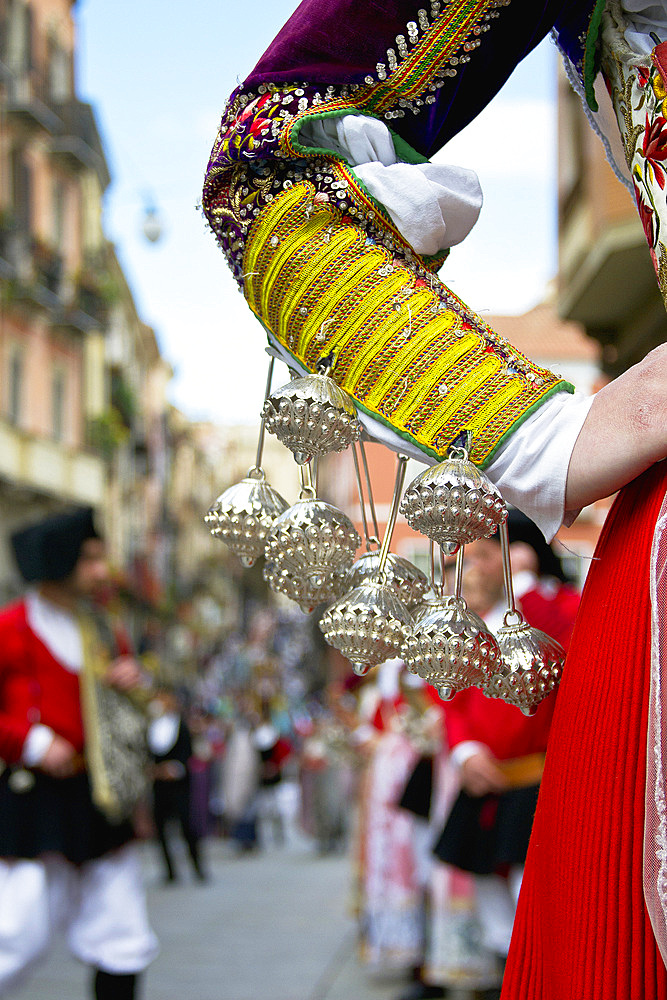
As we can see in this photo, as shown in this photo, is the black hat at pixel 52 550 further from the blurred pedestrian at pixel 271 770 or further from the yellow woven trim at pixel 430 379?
the blurred pedestrian at pixel 271 770

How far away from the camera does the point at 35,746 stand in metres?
3.99

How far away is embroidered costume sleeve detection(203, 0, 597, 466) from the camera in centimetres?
92

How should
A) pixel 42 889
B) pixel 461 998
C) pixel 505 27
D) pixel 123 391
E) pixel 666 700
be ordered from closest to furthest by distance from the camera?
pixel 666 700 < pixel 505 27 < pixel 42 889 < pixel 461 998 < pixel 123 391

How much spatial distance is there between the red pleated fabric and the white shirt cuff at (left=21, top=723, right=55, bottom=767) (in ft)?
10.7

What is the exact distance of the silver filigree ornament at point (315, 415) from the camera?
923mm

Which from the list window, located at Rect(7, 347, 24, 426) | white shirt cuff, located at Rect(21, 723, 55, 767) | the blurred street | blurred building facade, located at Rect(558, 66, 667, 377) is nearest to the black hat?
white shirt cuff, located at Rect(21, 723, 55, 767)

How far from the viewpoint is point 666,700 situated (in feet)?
2.66

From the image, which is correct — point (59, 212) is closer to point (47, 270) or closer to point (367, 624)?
point (47, 270)

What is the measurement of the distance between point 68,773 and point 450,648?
3361 millimetres

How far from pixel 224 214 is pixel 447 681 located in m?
0.41

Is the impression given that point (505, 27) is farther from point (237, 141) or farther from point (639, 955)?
point (639, 955)

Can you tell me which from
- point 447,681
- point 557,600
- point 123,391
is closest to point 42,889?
point 557,600

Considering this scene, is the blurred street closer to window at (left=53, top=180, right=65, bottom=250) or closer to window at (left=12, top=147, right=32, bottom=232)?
window at (left=12, top=147, right=32, bottom=232)

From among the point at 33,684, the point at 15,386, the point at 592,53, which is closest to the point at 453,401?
the point at 592,53
